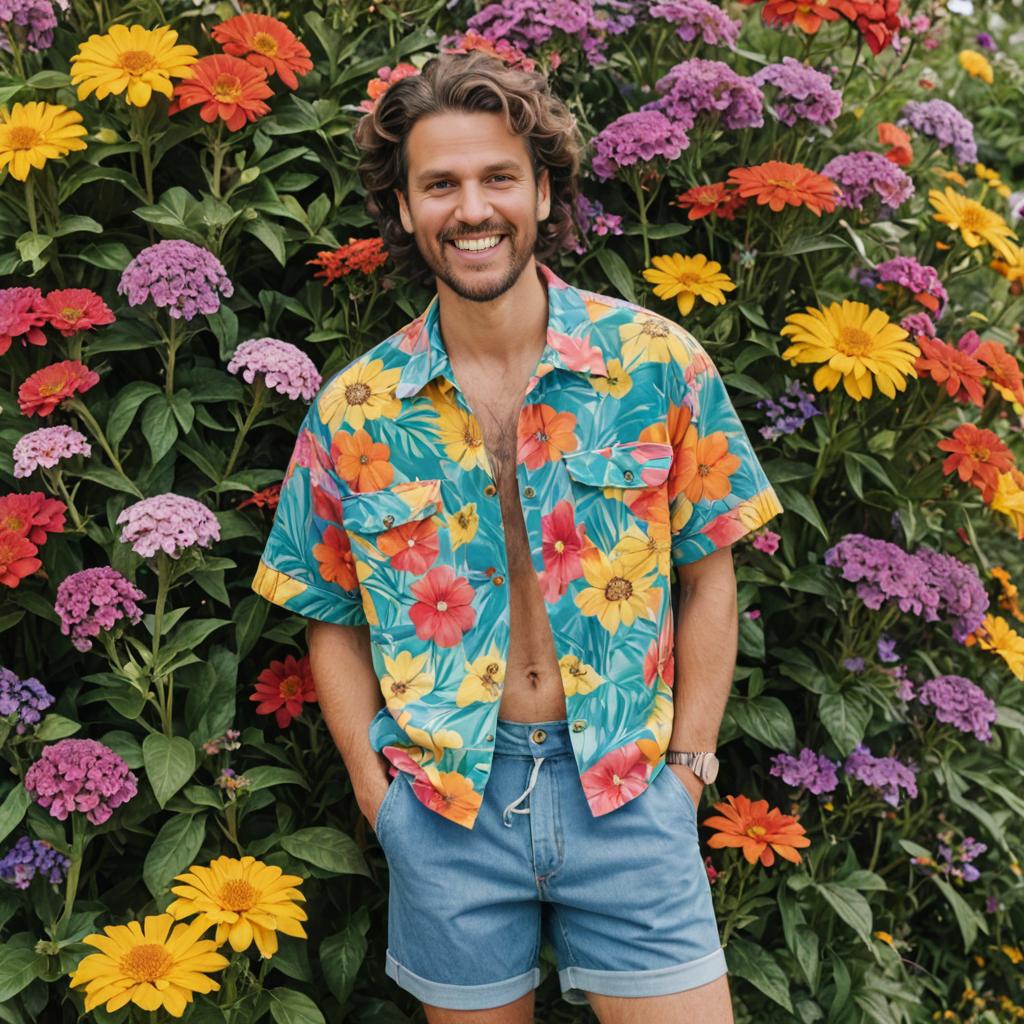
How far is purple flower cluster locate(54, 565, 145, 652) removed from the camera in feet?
7.92

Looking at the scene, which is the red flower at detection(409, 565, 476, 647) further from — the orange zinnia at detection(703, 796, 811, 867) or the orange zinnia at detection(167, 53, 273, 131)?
the orange zinnia at detection(167, 53, 273, 131)

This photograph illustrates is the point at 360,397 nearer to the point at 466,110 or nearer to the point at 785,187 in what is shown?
the point at 466,110

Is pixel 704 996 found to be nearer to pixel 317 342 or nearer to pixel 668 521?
pixel 668 521

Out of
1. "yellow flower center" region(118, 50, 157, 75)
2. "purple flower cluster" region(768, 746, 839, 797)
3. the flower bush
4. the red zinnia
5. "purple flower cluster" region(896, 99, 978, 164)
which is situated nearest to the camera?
the flower bush

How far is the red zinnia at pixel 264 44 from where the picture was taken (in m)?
2.76

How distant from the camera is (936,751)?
10.1 feet

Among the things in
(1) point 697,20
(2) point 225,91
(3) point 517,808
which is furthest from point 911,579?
(2) point 225,91

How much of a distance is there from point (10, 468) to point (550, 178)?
1.13 meters

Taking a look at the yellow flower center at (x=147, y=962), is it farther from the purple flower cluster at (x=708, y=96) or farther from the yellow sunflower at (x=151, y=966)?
the purple flower cluster at (x=708, y=96)

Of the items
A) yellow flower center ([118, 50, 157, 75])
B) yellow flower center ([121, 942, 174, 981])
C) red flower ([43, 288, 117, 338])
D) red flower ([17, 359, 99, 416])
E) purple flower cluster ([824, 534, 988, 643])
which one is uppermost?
yellow flower center ([118, 50, 157, 75])

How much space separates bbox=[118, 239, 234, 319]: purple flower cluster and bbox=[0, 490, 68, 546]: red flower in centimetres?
39

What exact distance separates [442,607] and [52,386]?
2.79 ft

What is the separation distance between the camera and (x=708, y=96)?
2883 millimetres

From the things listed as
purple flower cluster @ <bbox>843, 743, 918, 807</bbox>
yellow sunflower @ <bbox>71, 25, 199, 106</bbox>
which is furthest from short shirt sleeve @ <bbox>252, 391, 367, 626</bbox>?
purple flower cluster @ <bbox>843, 743, 918, 807</bbox>
